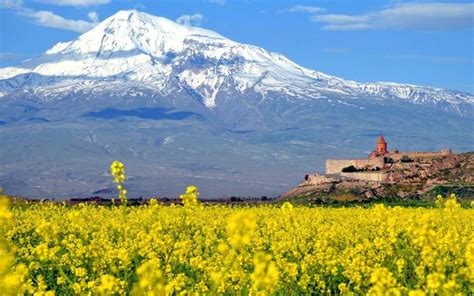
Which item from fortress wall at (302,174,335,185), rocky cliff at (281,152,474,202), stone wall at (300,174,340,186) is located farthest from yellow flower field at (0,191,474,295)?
fortress wall at (302,174,335,185)

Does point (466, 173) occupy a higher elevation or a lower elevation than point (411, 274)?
higher

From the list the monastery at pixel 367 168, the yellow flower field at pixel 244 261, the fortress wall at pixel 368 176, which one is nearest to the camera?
the yellow flower field at pixel 244 261

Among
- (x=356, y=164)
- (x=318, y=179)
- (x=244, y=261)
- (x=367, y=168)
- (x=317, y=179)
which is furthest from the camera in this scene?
(x=356, y=164)

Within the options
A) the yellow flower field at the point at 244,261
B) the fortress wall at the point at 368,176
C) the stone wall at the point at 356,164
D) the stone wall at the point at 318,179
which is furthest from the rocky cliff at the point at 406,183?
the yellow flower field at the point at 244,261

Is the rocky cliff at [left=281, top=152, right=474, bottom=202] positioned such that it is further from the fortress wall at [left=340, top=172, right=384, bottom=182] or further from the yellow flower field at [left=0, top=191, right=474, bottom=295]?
the yellow flower field at [left=0, top=191, right=474, bottom=295]

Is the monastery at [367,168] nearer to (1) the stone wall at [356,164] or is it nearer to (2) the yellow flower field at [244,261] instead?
(1) the stone wall at [356,164]

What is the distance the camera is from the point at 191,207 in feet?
29.0

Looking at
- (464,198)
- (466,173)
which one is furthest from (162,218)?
(466,173)

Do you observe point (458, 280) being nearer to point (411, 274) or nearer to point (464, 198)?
point (411, 274)

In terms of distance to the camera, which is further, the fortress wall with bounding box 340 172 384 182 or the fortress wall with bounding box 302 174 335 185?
the fortress wall with bounding box 340 172 384 182

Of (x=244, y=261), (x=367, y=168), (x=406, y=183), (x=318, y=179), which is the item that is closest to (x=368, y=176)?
(x=318, y=179)

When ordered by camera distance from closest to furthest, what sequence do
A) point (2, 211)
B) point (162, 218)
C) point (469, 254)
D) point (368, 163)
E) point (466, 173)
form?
point (2, 211) → point (469, 254) → point (162, 218) → point (466, 173) → point (368, 163)

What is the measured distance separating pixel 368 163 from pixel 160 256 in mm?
62096

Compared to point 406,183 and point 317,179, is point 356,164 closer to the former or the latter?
point 317,179
